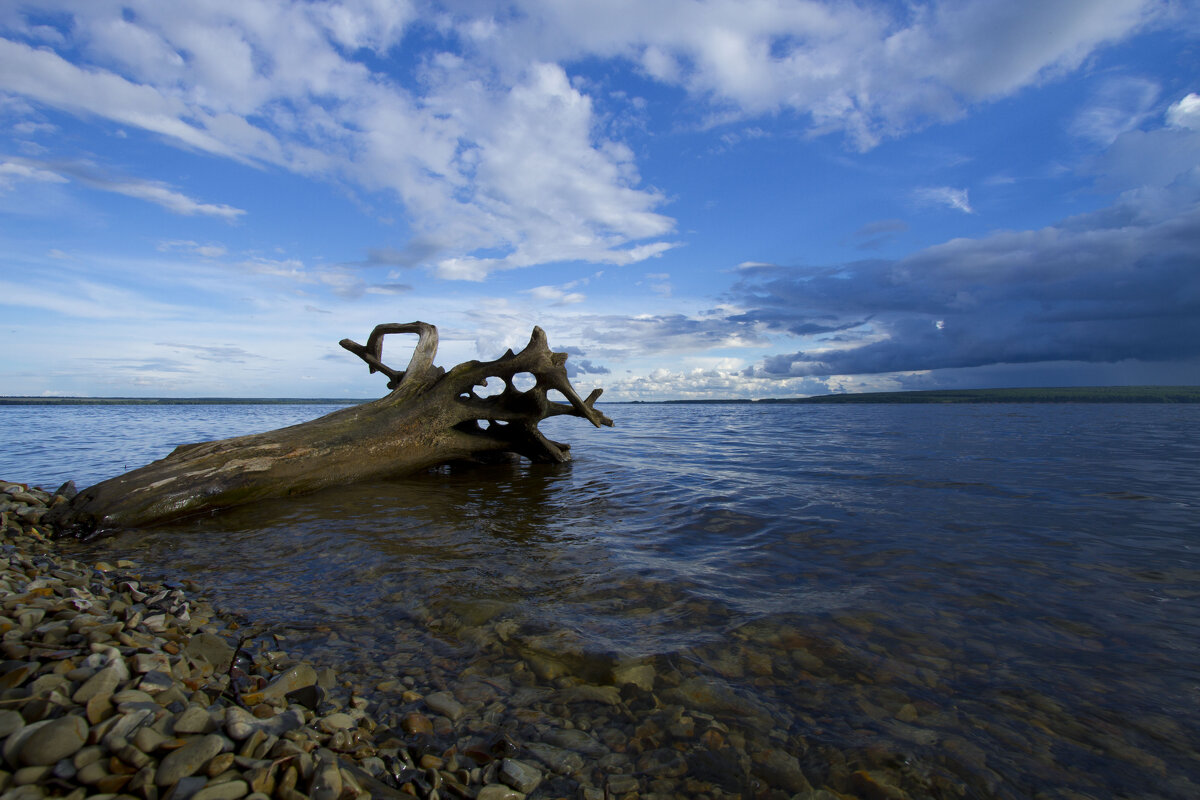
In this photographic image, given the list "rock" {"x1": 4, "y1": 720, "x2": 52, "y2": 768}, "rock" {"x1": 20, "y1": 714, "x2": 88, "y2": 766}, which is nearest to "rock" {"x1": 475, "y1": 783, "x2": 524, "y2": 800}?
"rock" {"x1": 20, "y1": 714, "x2": 88, "y2": 766}

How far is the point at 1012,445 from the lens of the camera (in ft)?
66.4

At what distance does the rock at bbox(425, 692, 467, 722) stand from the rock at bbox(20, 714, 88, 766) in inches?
63.9

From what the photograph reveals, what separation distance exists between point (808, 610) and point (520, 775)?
3.09 meters

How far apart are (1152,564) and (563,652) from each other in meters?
6.71

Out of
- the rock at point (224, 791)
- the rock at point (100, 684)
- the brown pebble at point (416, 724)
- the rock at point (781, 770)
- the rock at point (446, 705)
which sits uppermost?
the rock at point (100, 684)

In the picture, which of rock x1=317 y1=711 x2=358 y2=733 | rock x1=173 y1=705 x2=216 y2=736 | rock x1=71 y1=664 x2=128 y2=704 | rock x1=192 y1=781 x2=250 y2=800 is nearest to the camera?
rock x1=192 y1=781 x2=250 y2=800

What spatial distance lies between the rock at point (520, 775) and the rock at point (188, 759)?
4.18ft

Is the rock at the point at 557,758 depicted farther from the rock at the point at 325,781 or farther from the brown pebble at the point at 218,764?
the brown pebble at the point at 218,764

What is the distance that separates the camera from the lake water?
301 centimetres

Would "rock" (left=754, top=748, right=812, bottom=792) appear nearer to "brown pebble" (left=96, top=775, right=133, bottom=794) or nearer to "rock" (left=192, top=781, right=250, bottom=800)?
"rock" (left=192, top=781, right=250, bottom=800)

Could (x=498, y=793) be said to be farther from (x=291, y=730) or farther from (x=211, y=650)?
(x=211, y=650)

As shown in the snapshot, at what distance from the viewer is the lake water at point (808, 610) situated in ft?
9.86

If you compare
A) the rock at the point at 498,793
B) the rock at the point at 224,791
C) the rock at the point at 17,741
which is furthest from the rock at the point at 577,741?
the rock at the point at 17,741

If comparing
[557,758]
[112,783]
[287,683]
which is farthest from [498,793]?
[287,683]
